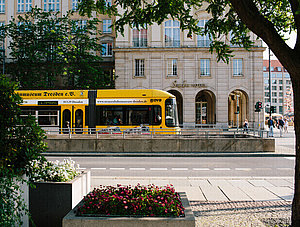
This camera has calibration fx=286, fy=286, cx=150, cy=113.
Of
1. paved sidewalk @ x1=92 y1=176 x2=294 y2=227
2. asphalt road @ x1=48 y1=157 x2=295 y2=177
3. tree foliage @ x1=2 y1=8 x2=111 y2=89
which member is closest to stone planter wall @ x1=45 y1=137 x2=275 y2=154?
asphalt road @ x1=48 y1=157 x2=295 y2=177

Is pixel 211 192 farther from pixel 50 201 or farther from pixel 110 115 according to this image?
pixel 110 115

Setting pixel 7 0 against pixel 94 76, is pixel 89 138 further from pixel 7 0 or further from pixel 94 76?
pixel 7 0

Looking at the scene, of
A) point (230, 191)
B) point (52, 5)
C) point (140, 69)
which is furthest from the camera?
point (52, 5)

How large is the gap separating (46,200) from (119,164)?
27.8ft

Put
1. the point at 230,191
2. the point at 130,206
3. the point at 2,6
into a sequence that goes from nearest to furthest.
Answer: the point at 130,206 → the point at 230,191 → the point at 2,6

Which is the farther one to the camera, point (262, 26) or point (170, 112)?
point (170, 112)

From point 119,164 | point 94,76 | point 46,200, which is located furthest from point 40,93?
point 46,200

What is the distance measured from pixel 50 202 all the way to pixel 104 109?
1762 cm

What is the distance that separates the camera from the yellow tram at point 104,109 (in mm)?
21484

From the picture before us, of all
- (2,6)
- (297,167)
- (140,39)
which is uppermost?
(2,6)

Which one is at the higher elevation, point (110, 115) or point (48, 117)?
point (110, 115)

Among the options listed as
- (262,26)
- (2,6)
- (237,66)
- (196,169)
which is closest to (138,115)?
(196,169)

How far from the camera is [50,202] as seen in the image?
438cm

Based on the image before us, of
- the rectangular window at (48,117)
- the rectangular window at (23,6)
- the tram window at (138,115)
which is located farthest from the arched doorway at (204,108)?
the rectangular window at (23,6)
